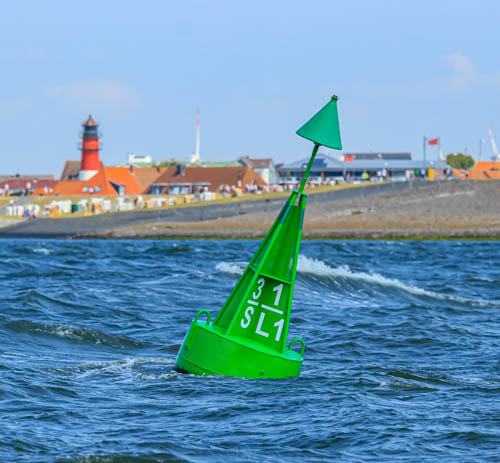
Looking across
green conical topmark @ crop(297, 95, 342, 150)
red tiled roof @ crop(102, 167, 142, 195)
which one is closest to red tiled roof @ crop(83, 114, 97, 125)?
red tiled roof @ crop(102, 167, 142, 195)

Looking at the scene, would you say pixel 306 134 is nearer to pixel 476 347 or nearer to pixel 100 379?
pixel 100 379

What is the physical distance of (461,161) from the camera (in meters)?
186

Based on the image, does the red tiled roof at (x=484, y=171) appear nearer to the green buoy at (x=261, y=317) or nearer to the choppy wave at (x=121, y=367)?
the choppy wave at (x=121, y=367)

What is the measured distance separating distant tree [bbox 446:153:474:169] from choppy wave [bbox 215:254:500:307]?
515ft

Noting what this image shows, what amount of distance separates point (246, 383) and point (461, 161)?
7087 inches

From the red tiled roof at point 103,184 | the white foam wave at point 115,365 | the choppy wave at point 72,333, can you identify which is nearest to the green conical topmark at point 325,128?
the white foam wave at point 115,365

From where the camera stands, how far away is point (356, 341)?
651 inches

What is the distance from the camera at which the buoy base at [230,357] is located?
11.4m

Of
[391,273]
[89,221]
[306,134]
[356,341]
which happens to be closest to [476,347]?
[356,341]

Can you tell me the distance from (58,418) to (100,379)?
2.42 metres

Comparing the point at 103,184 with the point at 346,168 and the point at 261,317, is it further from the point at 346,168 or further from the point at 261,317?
the point at 261,317

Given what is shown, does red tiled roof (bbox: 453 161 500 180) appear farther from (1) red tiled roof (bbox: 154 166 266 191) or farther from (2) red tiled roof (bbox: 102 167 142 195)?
(2) red tiled roof (bbox: 102 167 142 195)

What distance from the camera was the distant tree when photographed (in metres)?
186

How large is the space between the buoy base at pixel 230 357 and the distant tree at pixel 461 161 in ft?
586
